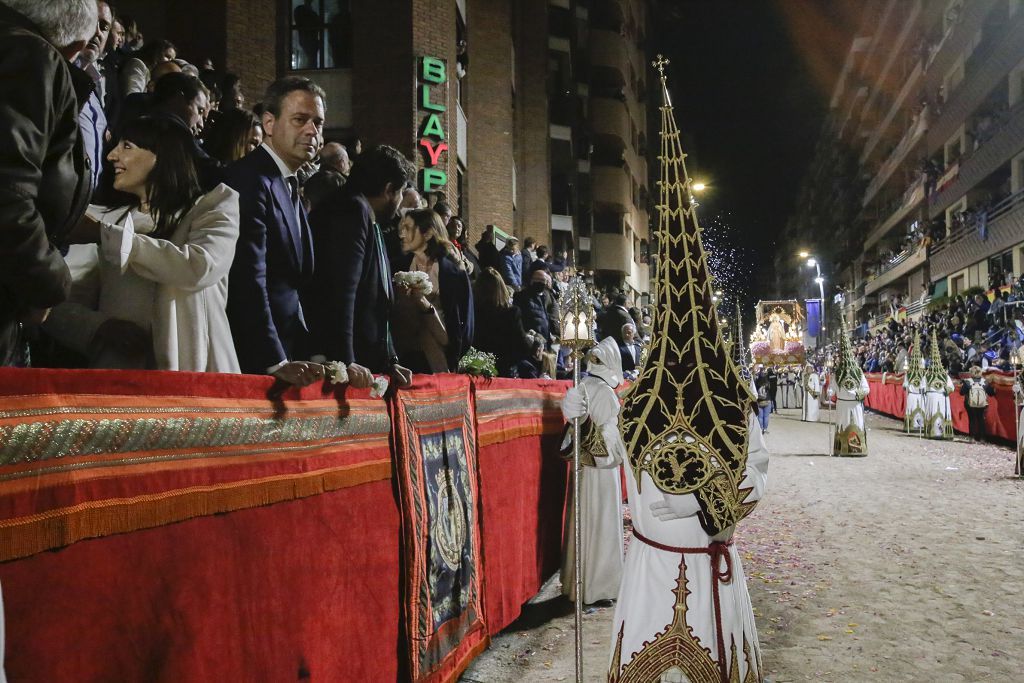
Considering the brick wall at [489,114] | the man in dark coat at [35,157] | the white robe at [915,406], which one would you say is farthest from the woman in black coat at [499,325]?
the white robe at [915,406]

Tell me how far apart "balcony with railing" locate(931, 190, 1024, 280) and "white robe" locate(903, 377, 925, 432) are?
10597mm

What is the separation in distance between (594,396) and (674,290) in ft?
7.21

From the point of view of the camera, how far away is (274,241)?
3.52m

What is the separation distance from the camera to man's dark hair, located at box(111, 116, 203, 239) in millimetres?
3037

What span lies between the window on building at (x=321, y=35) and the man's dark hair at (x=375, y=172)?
1255 centimetres

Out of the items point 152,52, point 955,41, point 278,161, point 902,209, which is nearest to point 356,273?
point 278,161

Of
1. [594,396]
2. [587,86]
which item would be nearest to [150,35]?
[594,396]

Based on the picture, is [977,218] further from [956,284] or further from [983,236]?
[956,284]

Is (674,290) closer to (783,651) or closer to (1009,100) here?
(783,651)

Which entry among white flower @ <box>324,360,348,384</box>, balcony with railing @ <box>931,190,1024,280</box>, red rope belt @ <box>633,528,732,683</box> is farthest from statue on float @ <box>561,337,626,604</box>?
balcony with railing @ <box>931,190,1024,280</box>

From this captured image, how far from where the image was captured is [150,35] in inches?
571

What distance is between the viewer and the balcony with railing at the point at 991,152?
3162 centimetres

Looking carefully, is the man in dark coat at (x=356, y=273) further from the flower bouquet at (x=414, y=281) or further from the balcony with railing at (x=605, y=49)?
the balcony with railing at (x=605, y=49)

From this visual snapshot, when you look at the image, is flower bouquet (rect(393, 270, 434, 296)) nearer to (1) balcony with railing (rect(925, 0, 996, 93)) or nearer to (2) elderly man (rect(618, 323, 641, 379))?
(2) elderly man (rect(618, 323, 641, 379))
